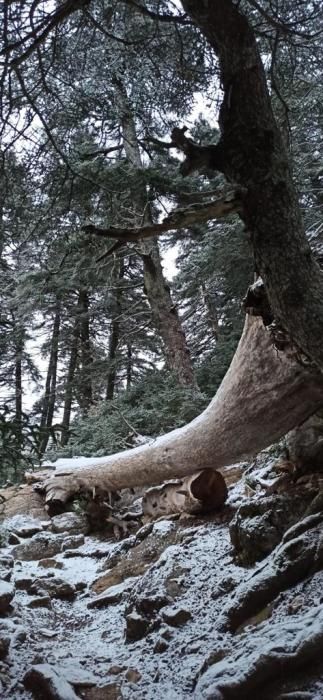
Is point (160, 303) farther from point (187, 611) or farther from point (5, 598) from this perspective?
point (187, 611)

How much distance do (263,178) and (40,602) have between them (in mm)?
5392

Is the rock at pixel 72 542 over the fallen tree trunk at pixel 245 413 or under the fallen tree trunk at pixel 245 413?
under

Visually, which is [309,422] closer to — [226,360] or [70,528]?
[70,528]

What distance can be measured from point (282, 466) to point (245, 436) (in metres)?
0.63

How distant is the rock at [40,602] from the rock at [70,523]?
240 centimetres

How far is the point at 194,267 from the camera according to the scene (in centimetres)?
1273

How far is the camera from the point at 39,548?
766cm

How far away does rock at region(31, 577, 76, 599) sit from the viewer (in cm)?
609

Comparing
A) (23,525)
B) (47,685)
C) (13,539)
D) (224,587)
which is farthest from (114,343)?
(47,685)

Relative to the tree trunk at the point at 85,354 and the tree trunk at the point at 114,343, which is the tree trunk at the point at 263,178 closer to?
the tree trunk at the point at 114,343

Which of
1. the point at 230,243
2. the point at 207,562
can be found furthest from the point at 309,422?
the point at 230,243

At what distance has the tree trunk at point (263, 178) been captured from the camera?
9.91 ft

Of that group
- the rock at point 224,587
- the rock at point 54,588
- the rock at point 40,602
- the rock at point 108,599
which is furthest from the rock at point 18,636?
the rock at point 224,587

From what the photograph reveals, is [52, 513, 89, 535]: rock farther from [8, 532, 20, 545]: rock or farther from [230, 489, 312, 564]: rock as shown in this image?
[230, 489, 312, 564]: rock
